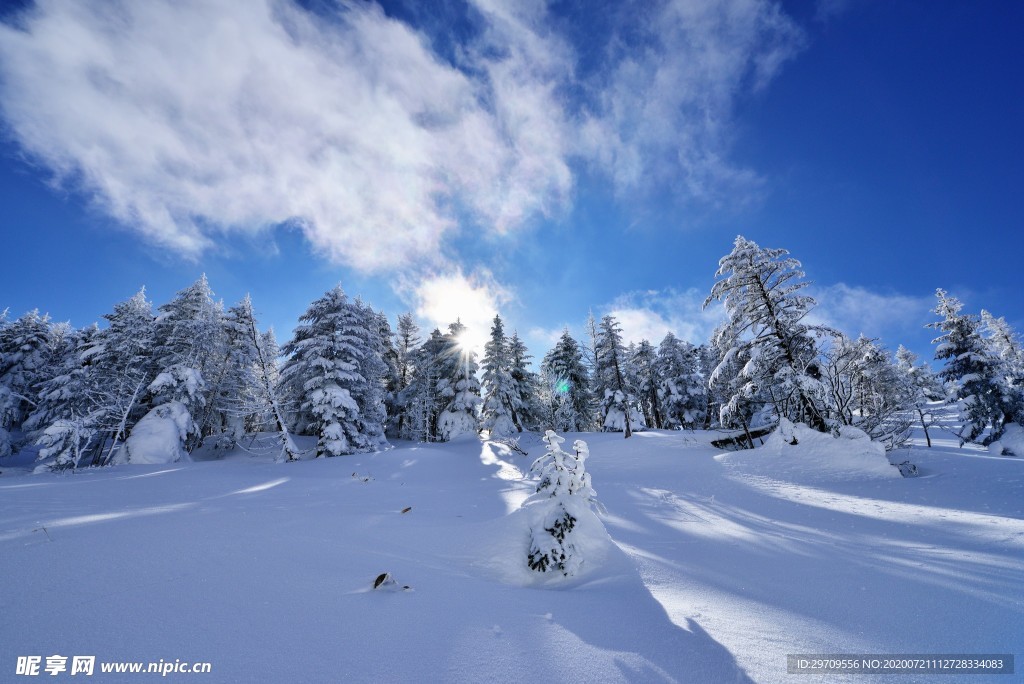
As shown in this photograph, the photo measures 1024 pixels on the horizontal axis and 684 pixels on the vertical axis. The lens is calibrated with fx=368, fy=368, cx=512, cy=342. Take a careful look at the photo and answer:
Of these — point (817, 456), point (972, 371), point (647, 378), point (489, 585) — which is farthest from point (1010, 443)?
point (489, 585)

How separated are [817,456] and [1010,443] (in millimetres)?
18770

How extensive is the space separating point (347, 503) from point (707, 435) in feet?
66.8

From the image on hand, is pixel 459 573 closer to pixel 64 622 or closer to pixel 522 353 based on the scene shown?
pixel 64 622

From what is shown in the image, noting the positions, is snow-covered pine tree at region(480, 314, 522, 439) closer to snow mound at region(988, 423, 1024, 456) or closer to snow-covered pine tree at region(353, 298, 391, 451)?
snow-covered pine tree at region(353, 298, 391, 451)

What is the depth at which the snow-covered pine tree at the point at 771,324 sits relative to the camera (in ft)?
47.5

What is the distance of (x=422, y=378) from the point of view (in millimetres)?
33969

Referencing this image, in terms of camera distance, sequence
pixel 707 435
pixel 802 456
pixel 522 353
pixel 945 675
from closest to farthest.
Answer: pixel 945 675 < pixel 802 456 < pixel 707 435 < pixel 522 353

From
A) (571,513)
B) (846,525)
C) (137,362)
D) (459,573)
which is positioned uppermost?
(137,362)

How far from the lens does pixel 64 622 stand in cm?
268

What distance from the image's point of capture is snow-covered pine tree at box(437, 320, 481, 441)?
30.6 m

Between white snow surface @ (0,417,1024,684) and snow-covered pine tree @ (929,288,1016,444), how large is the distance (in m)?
17.5

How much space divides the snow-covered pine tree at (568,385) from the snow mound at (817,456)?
69.8 feet

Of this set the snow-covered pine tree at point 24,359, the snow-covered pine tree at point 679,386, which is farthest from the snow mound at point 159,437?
the snow-covered pine tree at point 679,386

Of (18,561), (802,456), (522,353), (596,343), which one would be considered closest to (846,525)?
(802,456)
